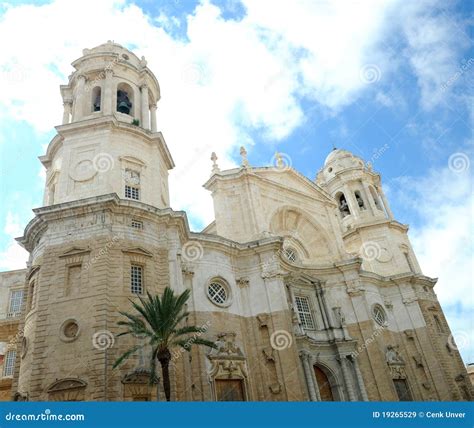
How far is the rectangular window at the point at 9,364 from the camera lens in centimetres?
2908

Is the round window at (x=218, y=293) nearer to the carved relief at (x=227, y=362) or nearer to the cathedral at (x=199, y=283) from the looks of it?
the cathedral at (x=199, y=283)

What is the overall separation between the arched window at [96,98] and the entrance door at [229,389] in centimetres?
2001

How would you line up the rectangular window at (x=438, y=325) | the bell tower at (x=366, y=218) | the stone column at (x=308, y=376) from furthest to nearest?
the bell tower at (x=366, y=218) → the rectangular window at (x=438, y=325) → the stone column at (x=308, y=376)

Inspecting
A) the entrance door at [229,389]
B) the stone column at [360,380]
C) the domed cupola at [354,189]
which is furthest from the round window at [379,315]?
the entrance door at [229,389]

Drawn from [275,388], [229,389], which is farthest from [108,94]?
[275,388]

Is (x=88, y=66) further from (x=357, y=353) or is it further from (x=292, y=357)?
(x=357, y=353)

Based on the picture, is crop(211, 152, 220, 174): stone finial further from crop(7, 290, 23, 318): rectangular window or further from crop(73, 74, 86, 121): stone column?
crop(7, 290, 23, 318): rectangular window

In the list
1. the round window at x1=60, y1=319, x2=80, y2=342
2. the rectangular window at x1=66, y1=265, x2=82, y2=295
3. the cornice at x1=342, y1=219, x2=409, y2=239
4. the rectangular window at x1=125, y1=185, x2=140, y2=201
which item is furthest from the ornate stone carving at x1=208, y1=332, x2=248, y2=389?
the cornice at x1=342, y1=219, x2=409, y2=239

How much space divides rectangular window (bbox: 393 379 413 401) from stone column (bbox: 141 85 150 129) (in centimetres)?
2572

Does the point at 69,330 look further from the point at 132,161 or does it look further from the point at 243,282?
the point at 243,282

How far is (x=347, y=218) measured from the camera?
1781 inches

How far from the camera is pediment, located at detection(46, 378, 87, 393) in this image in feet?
61.5

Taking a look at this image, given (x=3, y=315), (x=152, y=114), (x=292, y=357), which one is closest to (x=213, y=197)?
(x=152, y=114)

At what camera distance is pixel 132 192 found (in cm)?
2686
